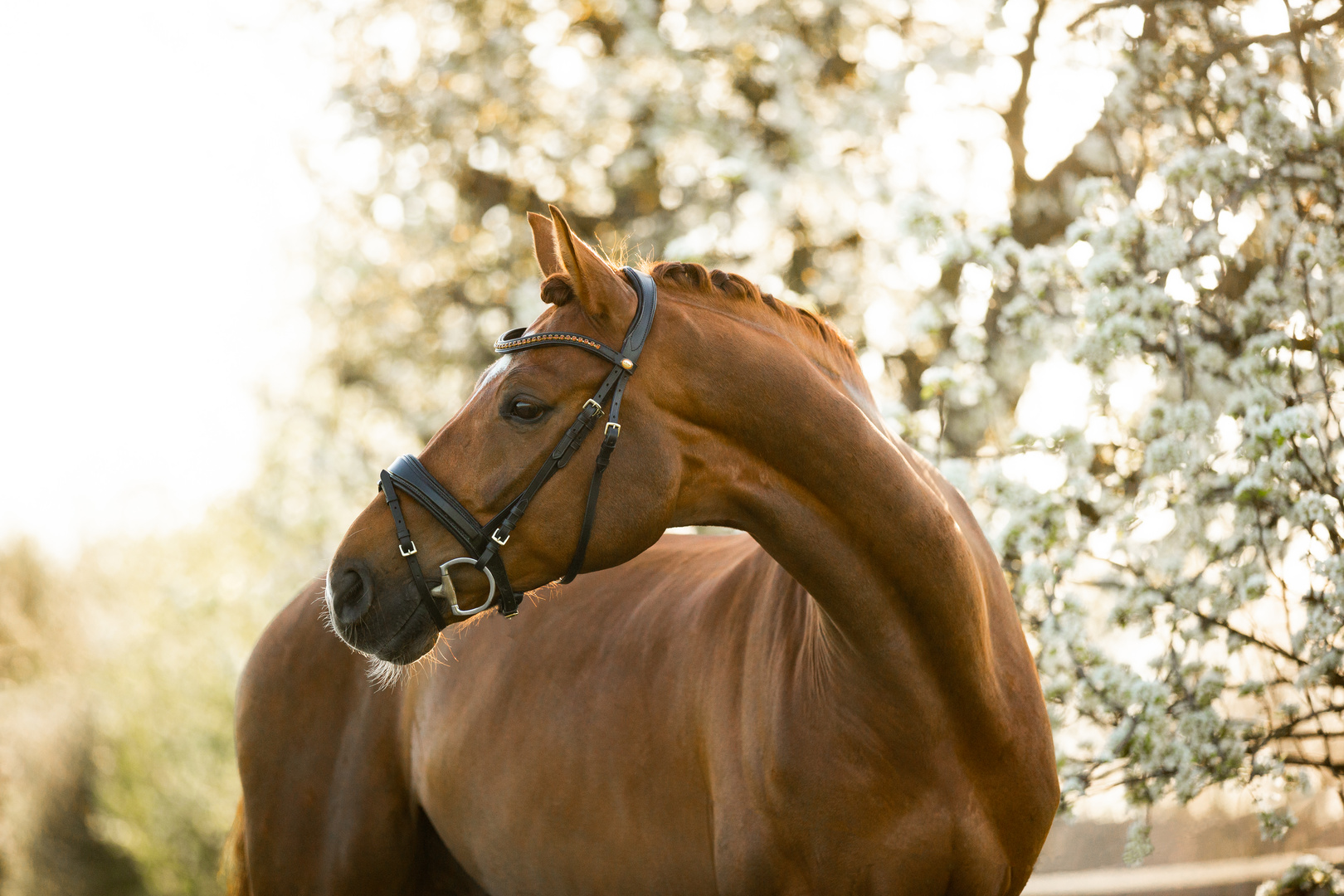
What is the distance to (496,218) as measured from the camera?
24.9 ft

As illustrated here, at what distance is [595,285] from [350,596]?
31.8 inches

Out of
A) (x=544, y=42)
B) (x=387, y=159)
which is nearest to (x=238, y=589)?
(x=387, y=159)

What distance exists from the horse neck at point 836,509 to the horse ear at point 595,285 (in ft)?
0.62

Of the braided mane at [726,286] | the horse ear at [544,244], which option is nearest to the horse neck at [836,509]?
the braided mane at [726,286]

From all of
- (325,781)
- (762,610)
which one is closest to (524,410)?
(762,610)

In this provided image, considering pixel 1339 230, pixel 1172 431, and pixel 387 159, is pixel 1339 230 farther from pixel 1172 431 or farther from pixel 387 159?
pixel 387 159

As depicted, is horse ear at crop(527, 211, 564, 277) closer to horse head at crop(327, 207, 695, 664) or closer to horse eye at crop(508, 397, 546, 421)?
horse head at crop(327, 207, 695, 664)

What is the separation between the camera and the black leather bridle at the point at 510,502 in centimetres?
190

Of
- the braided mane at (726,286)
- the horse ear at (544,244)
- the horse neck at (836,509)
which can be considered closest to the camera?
the horse neck at (836,509)

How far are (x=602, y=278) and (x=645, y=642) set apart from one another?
109 centimetres

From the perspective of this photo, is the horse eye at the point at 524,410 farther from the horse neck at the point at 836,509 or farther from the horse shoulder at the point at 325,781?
the horse shoulder at the point at 325,781

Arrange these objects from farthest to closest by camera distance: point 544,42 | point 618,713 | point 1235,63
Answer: point 544,42 → point 1235,63 → point 618,713

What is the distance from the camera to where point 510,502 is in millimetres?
1936

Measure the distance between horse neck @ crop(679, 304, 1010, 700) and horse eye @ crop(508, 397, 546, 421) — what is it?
0.34 meters
